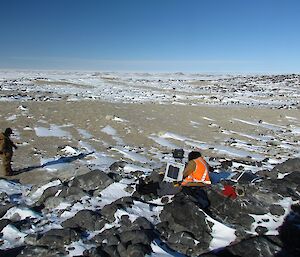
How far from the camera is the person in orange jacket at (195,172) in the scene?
7.58 metres

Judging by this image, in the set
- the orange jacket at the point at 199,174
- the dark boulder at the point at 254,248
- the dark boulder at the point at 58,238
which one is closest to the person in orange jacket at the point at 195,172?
the orange jacket at the point at 199,174

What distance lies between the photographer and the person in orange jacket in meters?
7.58

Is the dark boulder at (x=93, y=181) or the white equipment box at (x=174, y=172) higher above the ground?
the white equipment box at (x=174, y=172)

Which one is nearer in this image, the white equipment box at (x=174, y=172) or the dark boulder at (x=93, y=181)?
the white equipment box at (x=174, y=172)

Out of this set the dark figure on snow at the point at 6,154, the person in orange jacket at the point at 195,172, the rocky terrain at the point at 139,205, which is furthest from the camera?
the dark figure on snow at the point at 6,154

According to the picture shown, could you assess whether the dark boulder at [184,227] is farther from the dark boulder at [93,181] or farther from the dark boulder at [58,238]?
the dark boulder at [93,181]

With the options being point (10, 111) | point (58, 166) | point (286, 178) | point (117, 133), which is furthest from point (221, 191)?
point (10, 111)

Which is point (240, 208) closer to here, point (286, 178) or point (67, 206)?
point (286, 178)

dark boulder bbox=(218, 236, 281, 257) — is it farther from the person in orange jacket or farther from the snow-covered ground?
the snow-covered ground

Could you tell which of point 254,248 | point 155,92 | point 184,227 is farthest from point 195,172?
point 155,92

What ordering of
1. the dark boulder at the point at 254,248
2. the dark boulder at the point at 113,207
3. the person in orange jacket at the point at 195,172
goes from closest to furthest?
the dark boulder at the point at 254,248, the dark boulder at the point at 113,207, the person in orange jacket at the point at 195,172

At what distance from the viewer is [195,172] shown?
7691 millimetres

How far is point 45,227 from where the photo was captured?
22.5 feet

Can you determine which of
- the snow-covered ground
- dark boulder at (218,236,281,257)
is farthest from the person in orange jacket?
the snow-covered ground
